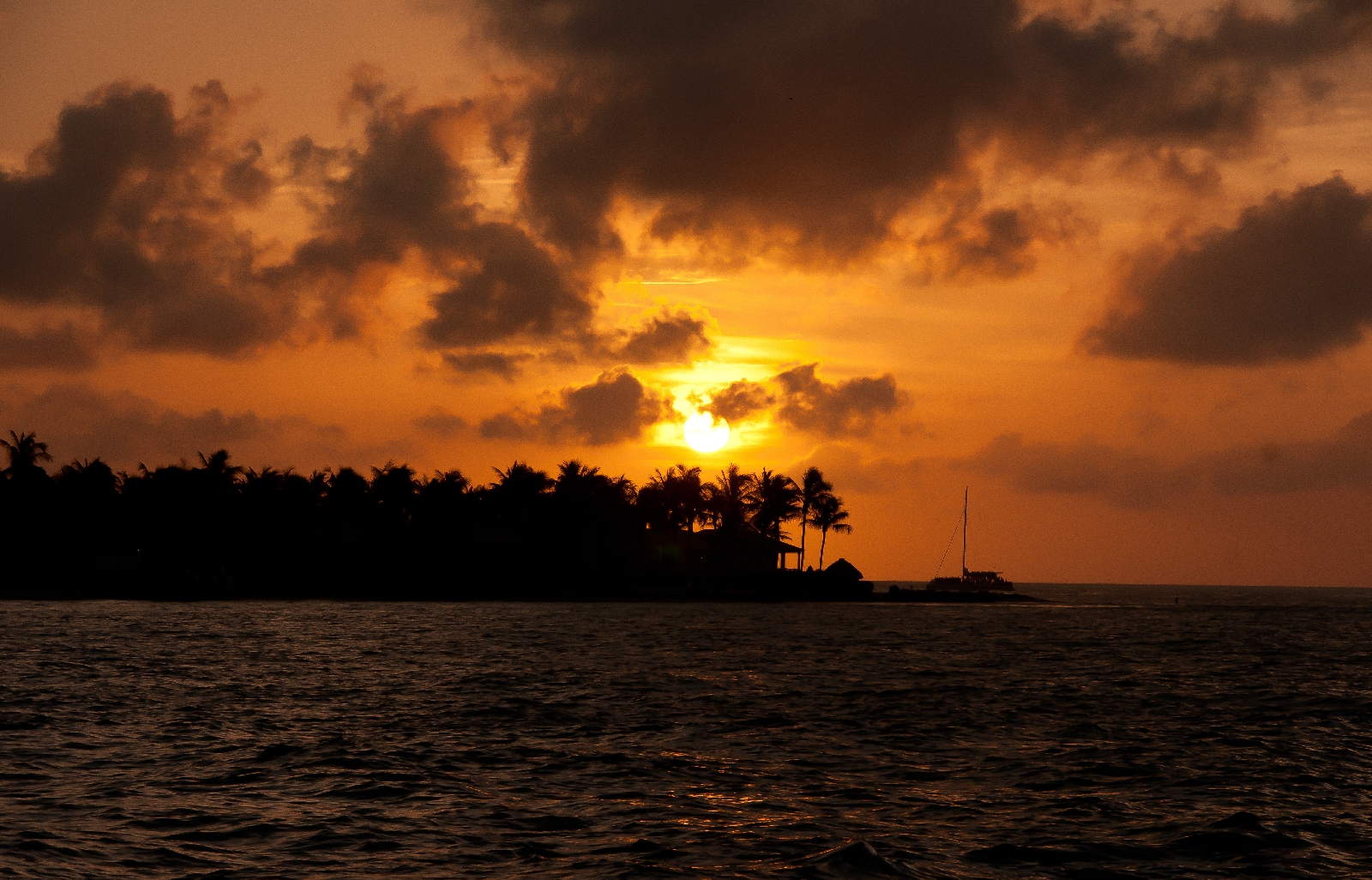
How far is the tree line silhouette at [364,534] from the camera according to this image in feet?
358

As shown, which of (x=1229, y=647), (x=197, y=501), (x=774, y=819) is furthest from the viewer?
(x=197, y=501)

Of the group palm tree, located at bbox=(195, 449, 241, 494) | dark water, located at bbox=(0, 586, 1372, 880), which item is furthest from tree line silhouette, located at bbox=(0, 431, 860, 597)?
dark water, located at bbox=(0, 586, 1372, 880)

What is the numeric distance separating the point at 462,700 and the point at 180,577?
282 ft

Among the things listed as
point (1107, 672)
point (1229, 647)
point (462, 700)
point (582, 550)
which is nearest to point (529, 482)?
point (582, 550)

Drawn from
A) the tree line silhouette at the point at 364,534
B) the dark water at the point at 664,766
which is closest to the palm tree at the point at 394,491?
the tree line silhouette at the point at 364,534

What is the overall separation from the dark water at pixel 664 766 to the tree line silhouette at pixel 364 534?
62.4 metres

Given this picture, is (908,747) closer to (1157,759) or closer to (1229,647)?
(1157,759)

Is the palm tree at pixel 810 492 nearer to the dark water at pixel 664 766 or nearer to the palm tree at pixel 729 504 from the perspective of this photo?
the palm tree at pixel 729 504

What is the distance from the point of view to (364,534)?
127375 millimetres

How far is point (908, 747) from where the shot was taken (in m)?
27.0

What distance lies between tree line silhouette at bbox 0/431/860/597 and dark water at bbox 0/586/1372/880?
205 ft

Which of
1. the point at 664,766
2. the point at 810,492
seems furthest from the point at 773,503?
the point at 664,766

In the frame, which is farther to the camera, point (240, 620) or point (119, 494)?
point (119, 494)

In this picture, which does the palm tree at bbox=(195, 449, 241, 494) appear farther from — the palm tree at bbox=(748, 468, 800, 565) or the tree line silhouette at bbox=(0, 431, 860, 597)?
the palm tree at bbox=(748, 468, 800, 565)
